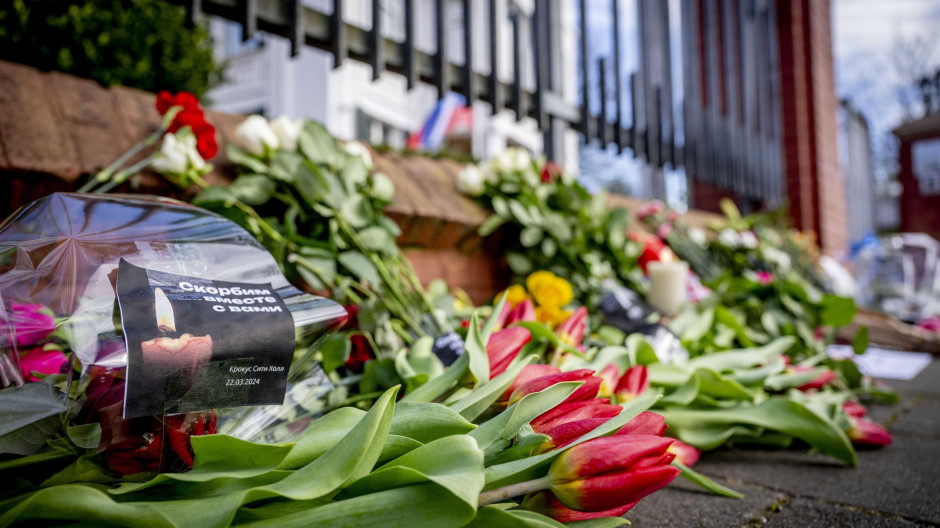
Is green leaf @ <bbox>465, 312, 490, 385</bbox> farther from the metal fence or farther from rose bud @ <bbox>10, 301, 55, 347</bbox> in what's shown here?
the metal fence

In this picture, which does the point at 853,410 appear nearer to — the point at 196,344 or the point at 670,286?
the point at 670,286

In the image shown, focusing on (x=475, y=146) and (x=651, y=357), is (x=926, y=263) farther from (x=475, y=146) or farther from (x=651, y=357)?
(x=475, y=146)

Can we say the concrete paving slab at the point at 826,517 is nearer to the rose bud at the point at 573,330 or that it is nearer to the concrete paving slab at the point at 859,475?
the concrete paving slab at the point at 859,475

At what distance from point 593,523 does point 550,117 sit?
2.06m

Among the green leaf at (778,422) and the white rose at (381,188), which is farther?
the white rose at (381,188)

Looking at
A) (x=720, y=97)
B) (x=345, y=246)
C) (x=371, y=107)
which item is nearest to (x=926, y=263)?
(x=720, y=97)

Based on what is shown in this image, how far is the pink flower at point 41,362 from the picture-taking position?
1.75 feet

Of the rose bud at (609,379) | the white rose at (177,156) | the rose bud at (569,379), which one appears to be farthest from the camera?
the white rose at (177,156)

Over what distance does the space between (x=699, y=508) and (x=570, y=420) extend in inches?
13.2

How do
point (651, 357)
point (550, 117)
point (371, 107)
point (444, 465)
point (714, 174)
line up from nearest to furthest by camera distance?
point (444, 465) < point (651, 357) < point (550, 117) < point (714, 174) < point (371, 107)

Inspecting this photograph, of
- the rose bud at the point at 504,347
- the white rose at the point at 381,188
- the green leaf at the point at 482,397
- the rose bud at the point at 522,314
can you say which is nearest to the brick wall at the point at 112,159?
the white rose at the point at 381,188

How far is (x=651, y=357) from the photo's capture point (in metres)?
0.96

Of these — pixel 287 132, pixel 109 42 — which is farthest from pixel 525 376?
pixel 109 42

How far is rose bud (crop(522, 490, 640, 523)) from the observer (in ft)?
1.57
